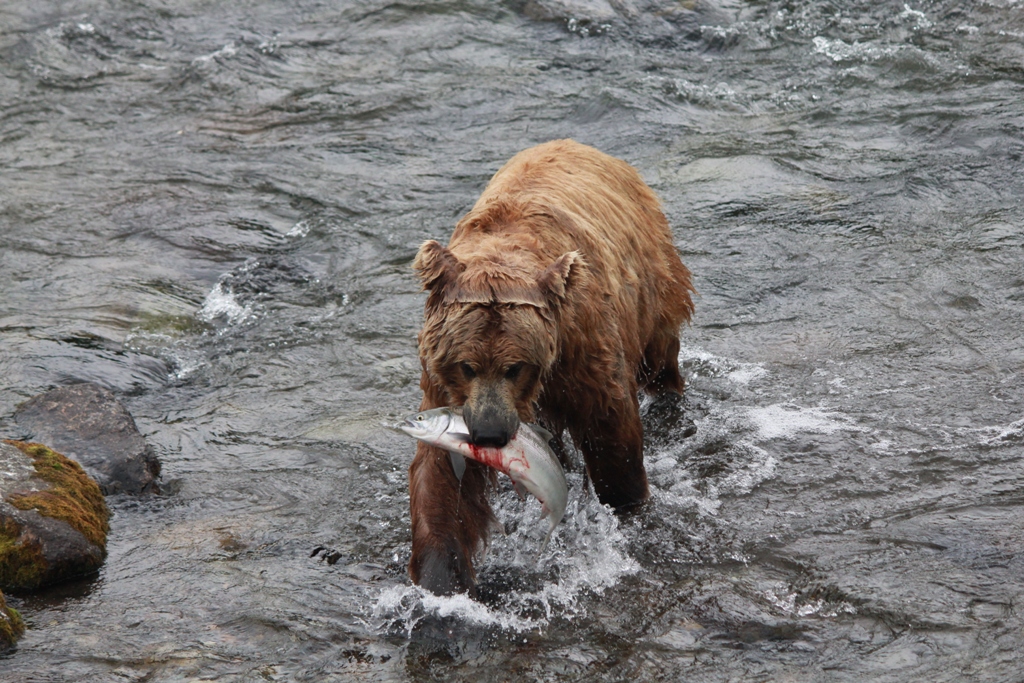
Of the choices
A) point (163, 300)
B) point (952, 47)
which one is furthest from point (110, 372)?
point (952, 47)

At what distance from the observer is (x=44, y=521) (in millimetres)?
5902

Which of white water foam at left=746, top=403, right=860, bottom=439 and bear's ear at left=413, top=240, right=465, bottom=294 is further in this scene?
white water foam at left=746, top=403, right=860, bottom=439

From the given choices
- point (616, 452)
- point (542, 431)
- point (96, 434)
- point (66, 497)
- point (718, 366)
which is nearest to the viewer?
point (542, 431)

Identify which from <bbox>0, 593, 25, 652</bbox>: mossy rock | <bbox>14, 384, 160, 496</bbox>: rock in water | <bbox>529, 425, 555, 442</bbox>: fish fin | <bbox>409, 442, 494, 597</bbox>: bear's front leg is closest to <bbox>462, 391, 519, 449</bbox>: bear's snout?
<bbox>529, 425, 555, 442</bbox>: fish fin

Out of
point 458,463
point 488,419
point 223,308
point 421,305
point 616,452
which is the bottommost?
point 223,308

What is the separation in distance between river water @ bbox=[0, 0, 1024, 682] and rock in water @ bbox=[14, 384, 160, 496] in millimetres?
179

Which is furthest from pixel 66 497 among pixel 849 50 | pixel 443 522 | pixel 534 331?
pixel 849 50

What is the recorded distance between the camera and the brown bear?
525 centimetres

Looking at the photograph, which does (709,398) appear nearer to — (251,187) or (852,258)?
(852,258)

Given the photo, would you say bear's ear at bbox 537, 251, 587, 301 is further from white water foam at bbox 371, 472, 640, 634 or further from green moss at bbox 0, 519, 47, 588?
green moss at bbox 0, 519, 47, 588

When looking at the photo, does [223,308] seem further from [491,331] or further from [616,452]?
[491,331]

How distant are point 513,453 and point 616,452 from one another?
1.14m

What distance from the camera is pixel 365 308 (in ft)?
31.2

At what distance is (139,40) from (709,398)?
10542mm
